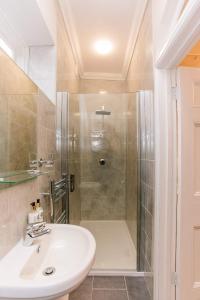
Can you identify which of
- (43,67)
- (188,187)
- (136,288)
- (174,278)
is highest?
(43,67)

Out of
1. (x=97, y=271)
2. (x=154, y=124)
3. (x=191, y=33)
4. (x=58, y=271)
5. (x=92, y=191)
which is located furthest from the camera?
(x=92, y=191)

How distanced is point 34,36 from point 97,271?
2.21 metres

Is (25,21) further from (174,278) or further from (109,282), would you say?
(109,282)

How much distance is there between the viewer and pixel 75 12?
208cm

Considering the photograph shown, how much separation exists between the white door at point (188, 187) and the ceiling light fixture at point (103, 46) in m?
1.49

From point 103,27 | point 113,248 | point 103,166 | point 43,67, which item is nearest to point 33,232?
point 43,67

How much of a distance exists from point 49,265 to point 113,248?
61.1 inches

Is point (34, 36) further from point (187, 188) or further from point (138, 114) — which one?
point (187, 188)

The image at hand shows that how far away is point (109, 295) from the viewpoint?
5.68 feet

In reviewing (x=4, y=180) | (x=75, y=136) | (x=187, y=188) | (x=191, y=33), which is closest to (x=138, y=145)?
(x=187, y=188)

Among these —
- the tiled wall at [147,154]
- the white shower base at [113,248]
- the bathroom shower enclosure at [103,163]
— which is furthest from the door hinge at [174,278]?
the bathroom shower enclosure at [103,163]

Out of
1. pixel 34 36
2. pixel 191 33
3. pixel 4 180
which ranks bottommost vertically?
pixel 4 180

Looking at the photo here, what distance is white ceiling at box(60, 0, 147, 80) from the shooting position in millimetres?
1980

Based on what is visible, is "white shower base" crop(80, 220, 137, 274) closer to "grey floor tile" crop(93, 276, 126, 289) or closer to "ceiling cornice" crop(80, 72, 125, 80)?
"grey floor tile" crop(93, 276, 126, 289)
